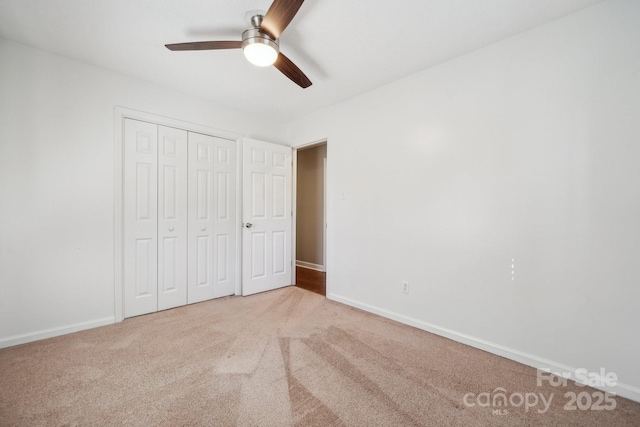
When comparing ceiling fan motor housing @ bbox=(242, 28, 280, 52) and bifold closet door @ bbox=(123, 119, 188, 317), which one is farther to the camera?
bifold closet door @ bbox=(123, 119, 188, 317)

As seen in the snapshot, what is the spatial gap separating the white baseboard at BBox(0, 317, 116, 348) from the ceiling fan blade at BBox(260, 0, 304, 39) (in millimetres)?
2958

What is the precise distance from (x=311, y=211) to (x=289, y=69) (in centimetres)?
341

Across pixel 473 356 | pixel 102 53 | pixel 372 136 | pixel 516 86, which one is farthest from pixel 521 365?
pixel 102 53

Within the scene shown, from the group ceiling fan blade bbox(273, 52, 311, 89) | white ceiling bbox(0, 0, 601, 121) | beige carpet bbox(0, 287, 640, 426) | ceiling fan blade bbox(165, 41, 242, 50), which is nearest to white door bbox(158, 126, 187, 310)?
beige carpet bbox(0, 287, 640, 426)

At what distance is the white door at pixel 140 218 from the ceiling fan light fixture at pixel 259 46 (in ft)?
5.54

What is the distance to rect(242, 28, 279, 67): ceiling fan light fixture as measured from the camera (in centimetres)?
180

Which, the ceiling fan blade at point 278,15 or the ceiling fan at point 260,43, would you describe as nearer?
the ceiling fan blade at point 278,15

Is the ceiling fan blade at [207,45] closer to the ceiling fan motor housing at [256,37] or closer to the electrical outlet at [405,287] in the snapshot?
the ceiling fan motor housing at [256,37]

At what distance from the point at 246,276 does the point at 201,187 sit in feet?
4.16

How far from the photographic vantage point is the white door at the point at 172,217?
2934mm

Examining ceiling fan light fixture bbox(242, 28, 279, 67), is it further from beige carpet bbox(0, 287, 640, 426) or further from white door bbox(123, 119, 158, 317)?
beige carpet bbox(0, 287, 640, 426)

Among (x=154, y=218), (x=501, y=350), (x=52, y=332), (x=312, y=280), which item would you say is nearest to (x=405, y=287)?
(x=501, y=350)

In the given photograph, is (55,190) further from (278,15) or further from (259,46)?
(278,15)

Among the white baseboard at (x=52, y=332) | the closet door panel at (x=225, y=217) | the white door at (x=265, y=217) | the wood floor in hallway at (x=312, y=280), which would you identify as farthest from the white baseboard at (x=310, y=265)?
the white baseboard at (x=52, y=332)
